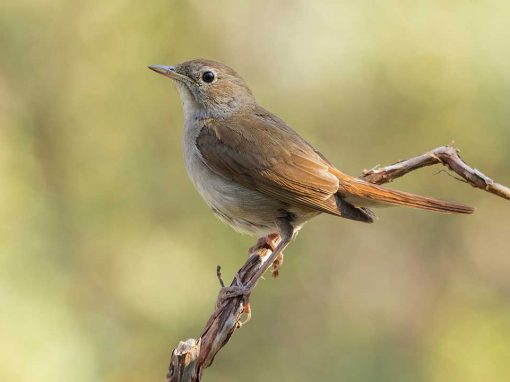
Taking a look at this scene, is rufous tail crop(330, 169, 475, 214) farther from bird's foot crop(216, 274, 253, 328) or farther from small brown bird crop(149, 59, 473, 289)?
bird's foot crop(216, 274, 253, 328)

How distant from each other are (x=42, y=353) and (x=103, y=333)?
630 mm

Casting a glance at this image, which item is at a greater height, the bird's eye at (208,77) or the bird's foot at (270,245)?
the bird's eye at (208,77)

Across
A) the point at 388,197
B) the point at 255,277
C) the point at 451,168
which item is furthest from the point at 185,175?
the point at 451,168

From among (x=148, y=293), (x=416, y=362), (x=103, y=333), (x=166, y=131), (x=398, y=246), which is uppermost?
(x=398, y=246)

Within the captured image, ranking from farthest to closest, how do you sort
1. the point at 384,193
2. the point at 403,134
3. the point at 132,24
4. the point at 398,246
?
the point at 398,246 < the point at 403,134 < the point at 132,24 < the point at 384,193

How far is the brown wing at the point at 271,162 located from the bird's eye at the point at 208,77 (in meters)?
0.43

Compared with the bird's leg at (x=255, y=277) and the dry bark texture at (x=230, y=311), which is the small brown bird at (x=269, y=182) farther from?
the dry bark texture at (x=230, y=311)

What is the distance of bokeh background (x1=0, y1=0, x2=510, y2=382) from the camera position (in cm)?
517

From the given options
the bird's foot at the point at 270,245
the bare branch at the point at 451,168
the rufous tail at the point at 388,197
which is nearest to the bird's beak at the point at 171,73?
the bird's foot at the point at 270,245

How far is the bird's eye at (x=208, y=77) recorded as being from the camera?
5027 mm

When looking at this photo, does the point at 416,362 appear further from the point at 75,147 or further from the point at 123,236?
the point at 75,147

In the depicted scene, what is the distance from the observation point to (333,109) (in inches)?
242

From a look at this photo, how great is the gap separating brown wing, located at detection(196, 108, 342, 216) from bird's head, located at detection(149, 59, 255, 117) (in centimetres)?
30

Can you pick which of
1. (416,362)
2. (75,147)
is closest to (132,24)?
(75,147)
